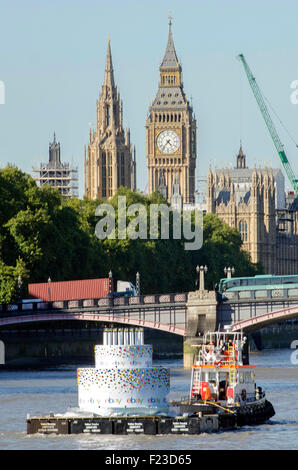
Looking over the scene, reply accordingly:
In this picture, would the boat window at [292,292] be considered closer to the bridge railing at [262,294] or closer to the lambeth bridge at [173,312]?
the bridge railing at [262,294]

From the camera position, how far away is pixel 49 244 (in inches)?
5448

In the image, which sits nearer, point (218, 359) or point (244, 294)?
point (218, 359)

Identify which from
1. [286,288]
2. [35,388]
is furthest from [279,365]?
[35,388]

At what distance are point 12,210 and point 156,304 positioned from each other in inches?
811

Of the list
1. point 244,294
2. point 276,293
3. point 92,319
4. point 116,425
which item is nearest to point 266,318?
point 276,293

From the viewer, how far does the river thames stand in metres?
68.1

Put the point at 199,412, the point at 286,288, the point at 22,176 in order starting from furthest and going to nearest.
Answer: the point at 22,176
the point at 286,288
the point at 199,412

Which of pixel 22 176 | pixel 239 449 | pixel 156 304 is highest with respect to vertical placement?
pixel 22 176

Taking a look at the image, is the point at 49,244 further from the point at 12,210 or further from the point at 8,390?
the point at 8,390

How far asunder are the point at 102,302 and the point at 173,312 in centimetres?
541

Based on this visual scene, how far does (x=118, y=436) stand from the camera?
68375 millimetres

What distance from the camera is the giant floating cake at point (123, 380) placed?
224 ft

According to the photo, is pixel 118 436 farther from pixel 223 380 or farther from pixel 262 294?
pixel 262 294

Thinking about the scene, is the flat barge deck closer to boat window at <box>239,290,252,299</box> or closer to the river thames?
the river thames
